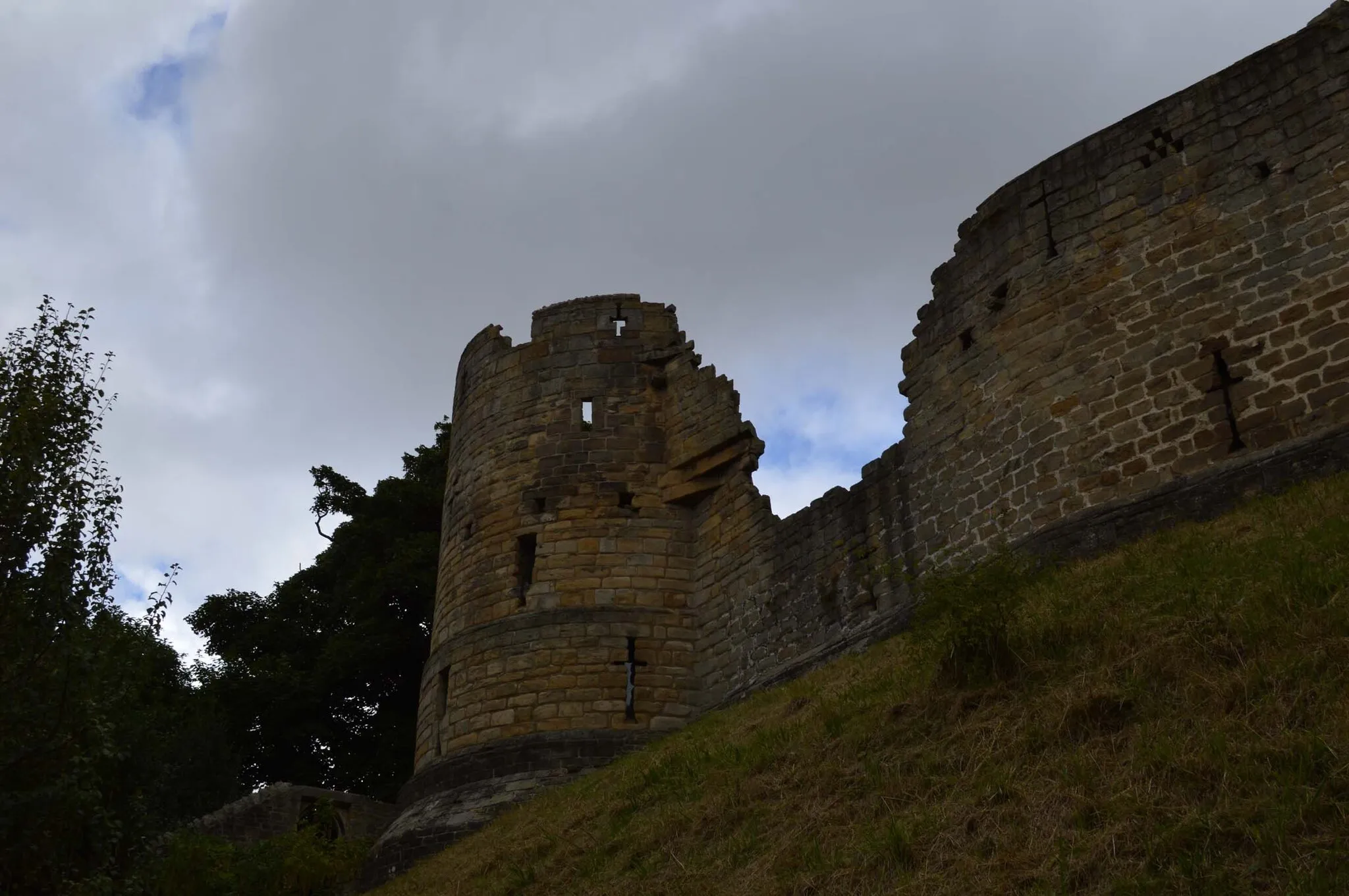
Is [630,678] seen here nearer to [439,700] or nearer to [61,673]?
[439,700]

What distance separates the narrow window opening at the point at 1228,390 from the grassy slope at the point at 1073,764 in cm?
92

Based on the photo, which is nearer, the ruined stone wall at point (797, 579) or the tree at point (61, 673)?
the tree at point (61, 673)

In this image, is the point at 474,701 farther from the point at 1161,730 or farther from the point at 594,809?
the point at 1161,730

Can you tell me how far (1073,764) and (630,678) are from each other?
8.34 m

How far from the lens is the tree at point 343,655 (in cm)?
2227

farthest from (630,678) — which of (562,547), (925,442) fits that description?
(925,442)

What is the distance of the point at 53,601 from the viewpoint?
918cm

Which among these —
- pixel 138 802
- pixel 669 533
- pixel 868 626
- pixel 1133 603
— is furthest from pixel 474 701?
pixel 1133 603

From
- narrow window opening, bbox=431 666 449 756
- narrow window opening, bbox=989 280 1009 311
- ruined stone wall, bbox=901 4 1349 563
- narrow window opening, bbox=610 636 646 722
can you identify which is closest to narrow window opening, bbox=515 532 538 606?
narrow window opening, bbox=431 666 449 756

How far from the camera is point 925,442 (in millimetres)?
12977

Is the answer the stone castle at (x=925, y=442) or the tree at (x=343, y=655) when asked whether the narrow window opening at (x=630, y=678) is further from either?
the tree at (x=343, y=655)

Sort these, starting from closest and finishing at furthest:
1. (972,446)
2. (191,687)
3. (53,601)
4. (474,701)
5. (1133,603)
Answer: (1133,603)
(53,601)
(972,446)
(474,701)
(191,687)

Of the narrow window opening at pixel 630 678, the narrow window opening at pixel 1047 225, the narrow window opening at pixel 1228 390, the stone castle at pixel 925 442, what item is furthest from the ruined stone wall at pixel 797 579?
the narrow window opening at pixel 1228 390

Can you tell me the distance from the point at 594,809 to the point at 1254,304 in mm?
6186
